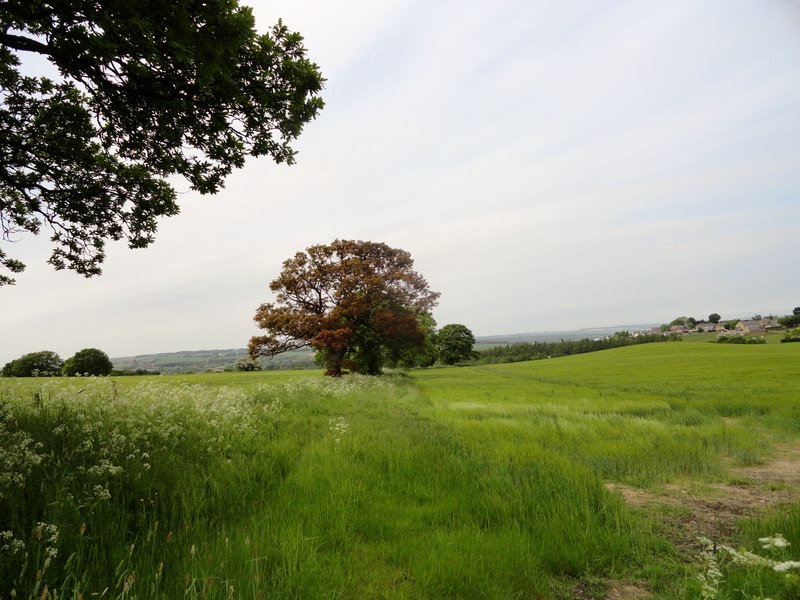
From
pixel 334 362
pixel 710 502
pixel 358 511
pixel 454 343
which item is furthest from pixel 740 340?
pixel 358 511

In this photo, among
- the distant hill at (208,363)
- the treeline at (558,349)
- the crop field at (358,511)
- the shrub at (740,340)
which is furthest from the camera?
the treeline at (558,349)

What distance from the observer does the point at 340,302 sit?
30516 millimetres

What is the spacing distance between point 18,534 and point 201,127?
19.8 ft

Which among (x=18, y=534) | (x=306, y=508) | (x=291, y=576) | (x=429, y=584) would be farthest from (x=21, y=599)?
(x=429, y=584)

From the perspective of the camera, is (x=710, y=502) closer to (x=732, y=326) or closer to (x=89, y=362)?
(x=89, y=362)

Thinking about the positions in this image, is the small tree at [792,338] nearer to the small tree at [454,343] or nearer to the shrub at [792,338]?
the shrub at [792,338]

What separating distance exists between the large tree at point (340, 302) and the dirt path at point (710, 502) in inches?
925

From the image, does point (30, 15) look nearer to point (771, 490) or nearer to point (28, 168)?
point (28, 168)

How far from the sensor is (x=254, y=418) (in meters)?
9.52

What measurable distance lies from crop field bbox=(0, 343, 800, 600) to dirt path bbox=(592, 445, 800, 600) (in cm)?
4

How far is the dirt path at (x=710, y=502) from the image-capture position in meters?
4.59

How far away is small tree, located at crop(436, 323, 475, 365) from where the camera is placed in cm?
8706

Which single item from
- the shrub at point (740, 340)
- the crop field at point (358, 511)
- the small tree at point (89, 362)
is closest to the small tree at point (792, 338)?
the shrub at point (740, 340)

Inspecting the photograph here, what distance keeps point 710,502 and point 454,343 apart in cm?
8158
